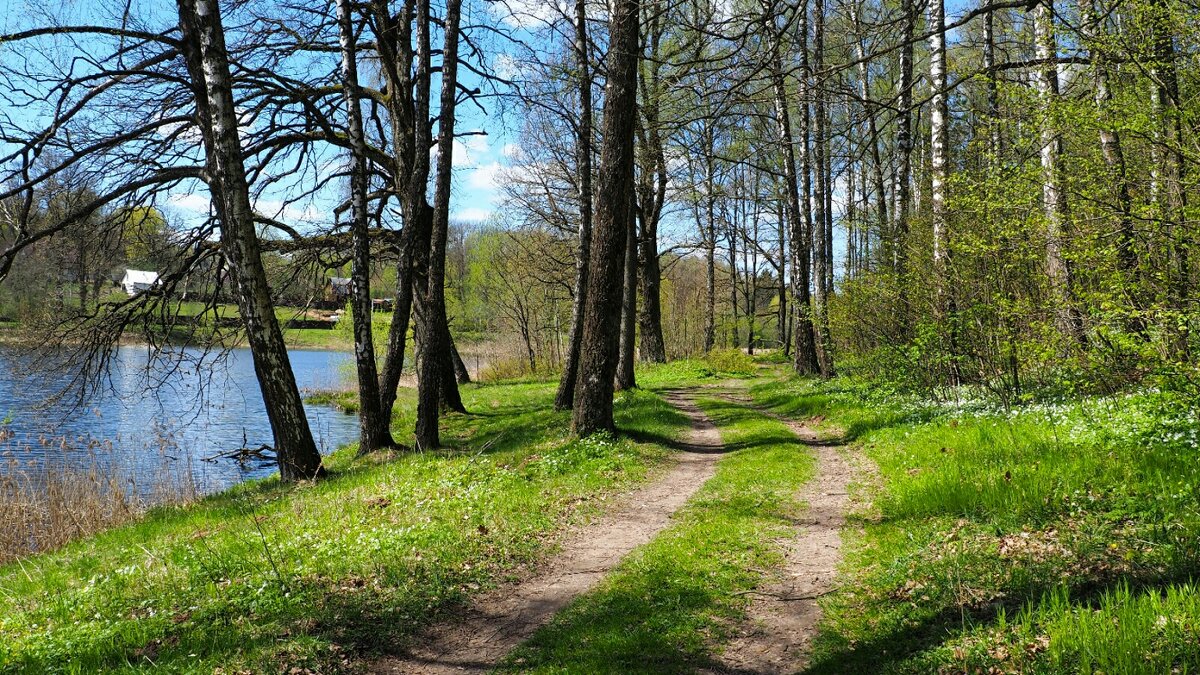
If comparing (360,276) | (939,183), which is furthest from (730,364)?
(360,276)

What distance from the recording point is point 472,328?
50.8 metres

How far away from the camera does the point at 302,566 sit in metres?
5.59

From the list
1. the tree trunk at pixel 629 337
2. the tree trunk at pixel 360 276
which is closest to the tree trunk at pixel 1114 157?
the tree trunk at pixel 360 276

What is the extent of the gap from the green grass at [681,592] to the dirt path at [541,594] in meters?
0.18

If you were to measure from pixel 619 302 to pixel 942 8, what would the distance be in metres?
8.97

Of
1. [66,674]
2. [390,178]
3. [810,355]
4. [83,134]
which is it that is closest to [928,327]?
[810,355]

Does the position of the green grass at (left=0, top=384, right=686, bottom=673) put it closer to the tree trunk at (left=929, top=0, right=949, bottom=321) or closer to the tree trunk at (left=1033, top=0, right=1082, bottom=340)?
the tree trunk at (left=929, top=0, right=949, bottom=321)

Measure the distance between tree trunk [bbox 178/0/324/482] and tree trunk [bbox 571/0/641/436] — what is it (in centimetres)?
437

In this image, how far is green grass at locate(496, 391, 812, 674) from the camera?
442 centimetres

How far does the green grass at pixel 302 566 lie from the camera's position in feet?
14.5

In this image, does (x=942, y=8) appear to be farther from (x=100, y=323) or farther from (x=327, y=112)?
(x=100, y=323)

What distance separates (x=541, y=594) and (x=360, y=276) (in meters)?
7.61

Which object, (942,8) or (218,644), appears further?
(942,8)

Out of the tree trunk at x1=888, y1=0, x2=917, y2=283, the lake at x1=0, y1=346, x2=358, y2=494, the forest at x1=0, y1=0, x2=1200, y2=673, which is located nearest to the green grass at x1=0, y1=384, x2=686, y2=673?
the forest at x1=0, y1=0, x2=1200, y2=673
